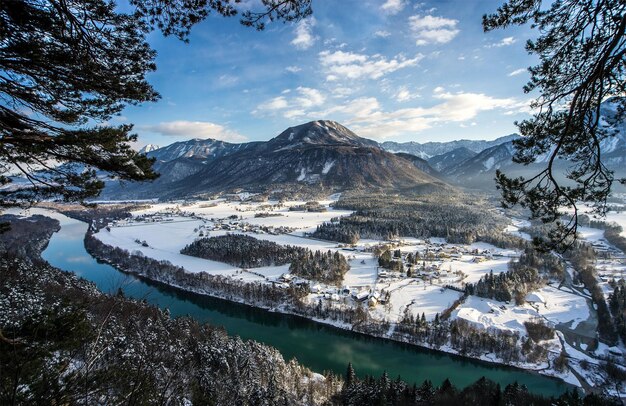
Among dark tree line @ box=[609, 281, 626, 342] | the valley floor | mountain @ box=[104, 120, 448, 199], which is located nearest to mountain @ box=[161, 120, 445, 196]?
mountain @ box=[104, 120, 448, 199]

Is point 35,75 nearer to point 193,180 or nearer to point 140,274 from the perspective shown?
point 140,274

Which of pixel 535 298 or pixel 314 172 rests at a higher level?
pixel 314 172

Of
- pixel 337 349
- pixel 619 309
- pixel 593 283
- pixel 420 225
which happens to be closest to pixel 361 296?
pixel 337 349

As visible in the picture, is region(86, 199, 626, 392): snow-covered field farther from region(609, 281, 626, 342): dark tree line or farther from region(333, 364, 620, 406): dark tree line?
region(333, 364, 620, 406): dark tree line

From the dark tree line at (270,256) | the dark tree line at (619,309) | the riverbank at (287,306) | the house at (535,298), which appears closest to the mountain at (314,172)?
the dark tree line at (270,256)

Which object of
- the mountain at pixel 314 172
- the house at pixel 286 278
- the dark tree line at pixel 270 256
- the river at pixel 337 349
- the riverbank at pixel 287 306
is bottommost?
the river at pixel 337 349

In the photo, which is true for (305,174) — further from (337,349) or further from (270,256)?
(337,349)

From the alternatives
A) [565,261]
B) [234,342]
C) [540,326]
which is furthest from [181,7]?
[565,261]

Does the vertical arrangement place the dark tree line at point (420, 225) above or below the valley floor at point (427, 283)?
above

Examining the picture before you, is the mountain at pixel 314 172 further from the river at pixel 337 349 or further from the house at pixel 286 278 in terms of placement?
the river at pixel 337 349
